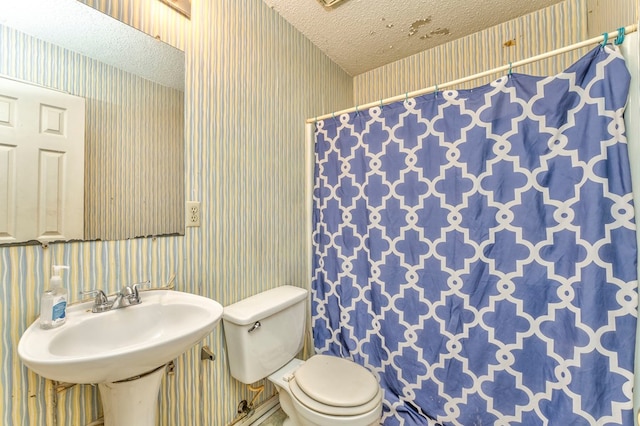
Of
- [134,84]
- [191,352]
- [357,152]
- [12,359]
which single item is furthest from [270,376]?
[134,84]

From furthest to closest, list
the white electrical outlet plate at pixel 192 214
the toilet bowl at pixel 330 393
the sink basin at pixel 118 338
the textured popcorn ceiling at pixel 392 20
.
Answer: the textured popcorn ceiling at pixel 392 20, the white electrical outlet plate at pixel 192 214, the toilet bowl at pixel 330 393, the sink basin at pixel 118 338

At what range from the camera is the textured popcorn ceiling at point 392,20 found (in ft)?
4.85

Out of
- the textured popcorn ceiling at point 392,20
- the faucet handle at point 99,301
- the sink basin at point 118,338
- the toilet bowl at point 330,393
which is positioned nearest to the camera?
the sink basin at point 118,338

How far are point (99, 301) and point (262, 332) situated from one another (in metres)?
0.65

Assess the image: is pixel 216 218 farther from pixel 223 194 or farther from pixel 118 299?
pixel 118 299

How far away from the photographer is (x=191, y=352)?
113cm

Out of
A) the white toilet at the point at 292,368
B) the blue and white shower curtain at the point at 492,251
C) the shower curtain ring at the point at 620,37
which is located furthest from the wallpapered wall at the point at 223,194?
the shower curtain ring at the point at 620,37

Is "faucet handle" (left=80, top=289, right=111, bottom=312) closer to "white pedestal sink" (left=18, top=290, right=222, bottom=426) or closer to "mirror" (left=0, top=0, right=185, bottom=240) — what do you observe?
"white pedestal sink" (left=18, top=290, right=222, bottom=426)

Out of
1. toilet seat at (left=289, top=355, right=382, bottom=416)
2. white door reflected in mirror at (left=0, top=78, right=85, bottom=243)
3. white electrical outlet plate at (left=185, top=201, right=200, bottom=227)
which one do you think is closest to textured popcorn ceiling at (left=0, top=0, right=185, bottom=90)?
white door reflected in mirror at (left=0, top=78, right=85, bottom=243)

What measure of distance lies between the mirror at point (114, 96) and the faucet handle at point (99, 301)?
180mm

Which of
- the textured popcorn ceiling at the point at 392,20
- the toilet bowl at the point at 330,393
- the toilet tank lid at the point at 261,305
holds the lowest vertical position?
the toilet bowl at the point at 330,393

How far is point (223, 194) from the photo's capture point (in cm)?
126

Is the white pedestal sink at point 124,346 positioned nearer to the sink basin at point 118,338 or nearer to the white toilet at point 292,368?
the sink basin at point 118,338

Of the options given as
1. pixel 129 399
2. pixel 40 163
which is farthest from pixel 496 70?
pixel 129 399
